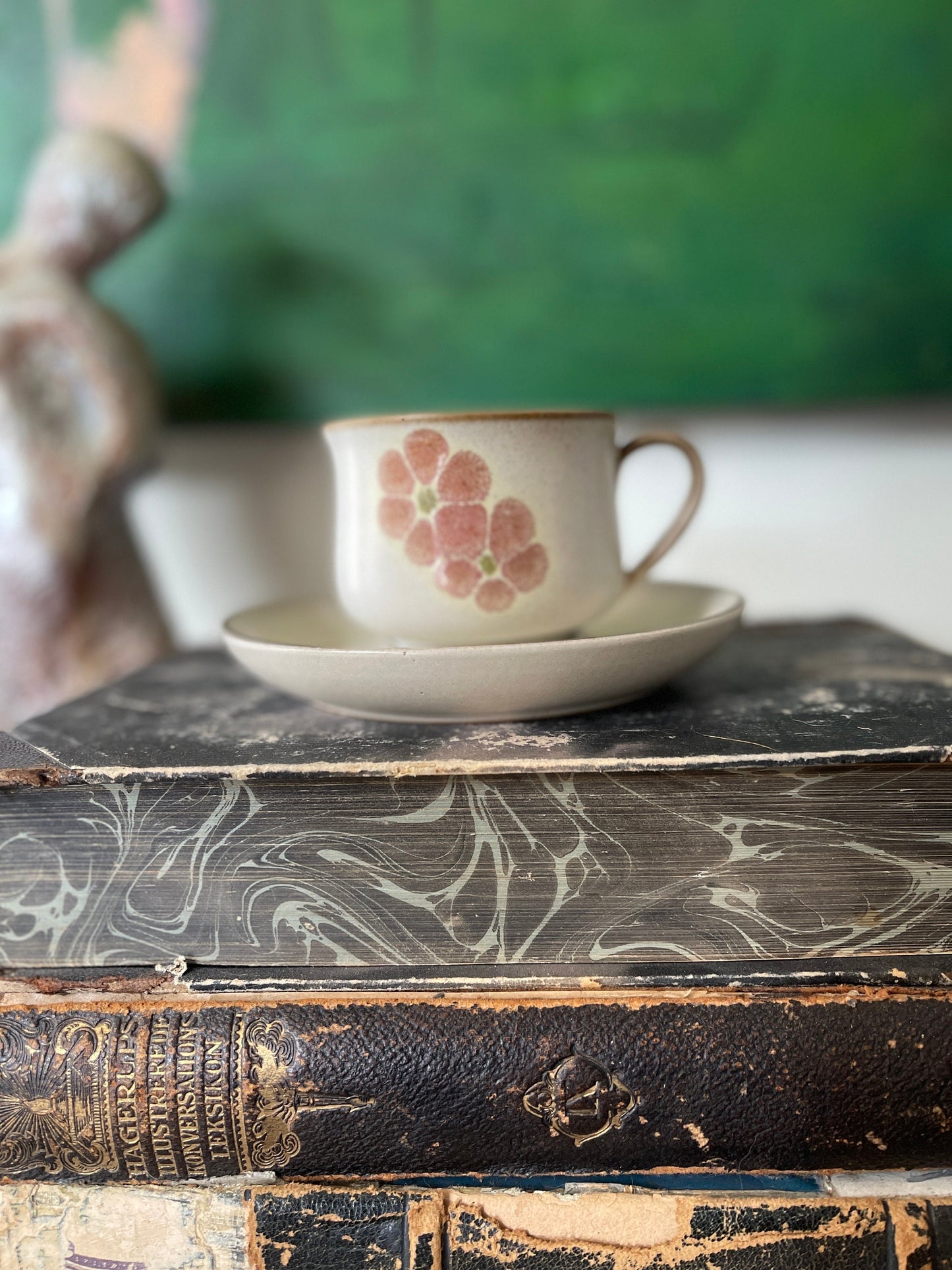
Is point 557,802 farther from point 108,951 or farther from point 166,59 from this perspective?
point 166,59

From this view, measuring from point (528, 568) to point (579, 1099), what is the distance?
214 millimetres

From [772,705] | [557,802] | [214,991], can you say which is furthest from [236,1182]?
[772,705]

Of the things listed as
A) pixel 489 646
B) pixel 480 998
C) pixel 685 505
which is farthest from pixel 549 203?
pixel 480 998

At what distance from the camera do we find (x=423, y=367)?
0.66m

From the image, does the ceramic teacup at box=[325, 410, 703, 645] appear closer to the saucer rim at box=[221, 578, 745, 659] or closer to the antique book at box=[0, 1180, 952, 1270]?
the saucer rim at box=[221, 578, 745, 659]

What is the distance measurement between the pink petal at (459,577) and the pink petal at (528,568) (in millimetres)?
14

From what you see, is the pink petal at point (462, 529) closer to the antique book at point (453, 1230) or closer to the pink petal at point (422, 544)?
the pink petal at point (422, 544)

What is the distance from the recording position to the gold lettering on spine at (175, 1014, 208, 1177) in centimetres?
33

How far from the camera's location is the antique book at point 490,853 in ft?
1.12

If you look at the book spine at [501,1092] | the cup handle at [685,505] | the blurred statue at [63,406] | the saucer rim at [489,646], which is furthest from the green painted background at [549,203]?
the book spine at [501,1092]

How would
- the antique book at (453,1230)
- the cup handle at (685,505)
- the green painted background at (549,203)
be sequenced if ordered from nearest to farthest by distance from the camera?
the antique book at (453,1230)
the cup handle at (685,505)
the green painted background at (549,203)

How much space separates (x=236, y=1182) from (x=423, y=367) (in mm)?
513

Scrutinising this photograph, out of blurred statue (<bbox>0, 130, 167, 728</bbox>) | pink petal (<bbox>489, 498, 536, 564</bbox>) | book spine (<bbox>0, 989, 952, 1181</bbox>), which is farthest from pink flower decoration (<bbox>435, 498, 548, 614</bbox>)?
blurred statue (<bbox>0, 130, 167, 728</bbox>)

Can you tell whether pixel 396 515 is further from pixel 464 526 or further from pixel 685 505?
pixel 685 505
